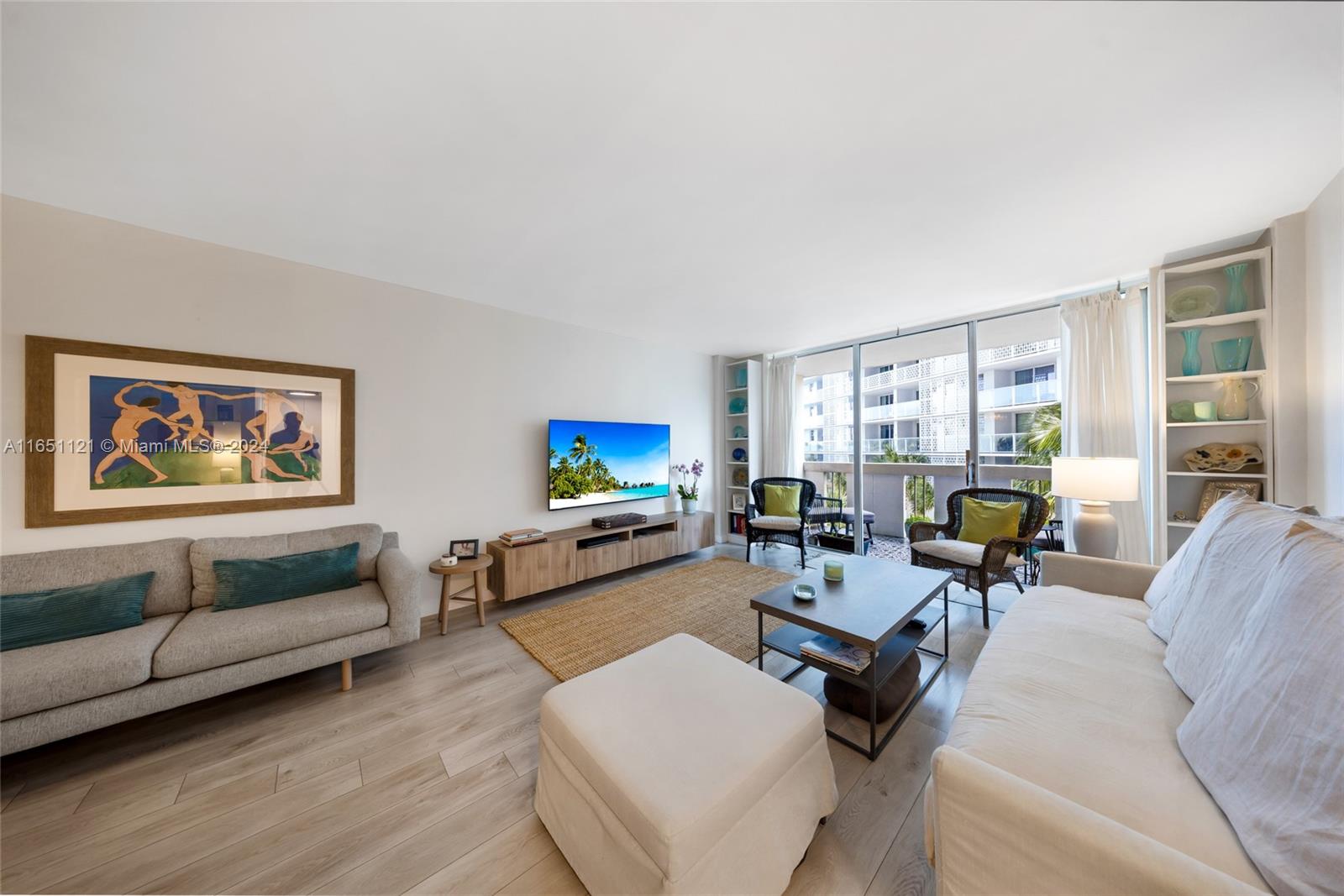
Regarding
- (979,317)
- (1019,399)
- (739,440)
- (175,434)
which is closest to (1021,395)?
(1019,399)

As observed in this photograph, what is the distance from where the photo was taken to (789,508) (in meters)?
4.43

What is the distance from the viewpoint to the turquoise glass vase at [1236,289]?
2436 millimetres

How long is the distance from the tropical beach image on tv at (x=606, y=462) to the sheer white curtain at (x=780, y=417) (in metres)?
1.32

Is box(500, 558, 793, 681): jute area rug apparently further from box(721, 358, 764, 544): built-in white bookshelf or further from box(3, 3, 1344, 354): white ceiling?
box(3, 3, 1344, 354): white ceiling

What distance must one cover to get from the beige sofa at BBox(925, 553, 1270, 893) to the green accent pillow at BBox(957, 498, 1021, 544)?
68.8 inches

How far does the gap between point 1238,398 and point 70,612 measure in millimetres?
5974

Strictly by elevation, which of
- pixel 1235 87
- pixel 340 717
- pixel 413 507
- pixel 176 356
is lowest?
pixel 340 717

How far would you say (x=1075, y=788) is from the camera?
94cm

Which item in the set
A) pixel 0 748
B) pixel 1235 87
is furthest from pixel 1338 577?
pixel 0 748

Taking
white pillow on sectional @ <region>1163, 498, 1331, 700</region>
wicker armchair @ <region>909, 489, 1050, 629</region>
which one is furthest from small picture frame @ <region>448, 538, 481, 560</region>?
white pillow on sectional @ <region>1163, 498, 1331, 700</region>

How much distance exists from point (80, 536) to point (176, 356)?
3.23 feet

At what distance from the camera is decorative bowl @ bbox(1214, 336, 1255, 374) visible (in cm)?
244

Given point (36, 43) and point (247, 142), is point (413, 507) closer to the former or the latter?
point (247, 142)

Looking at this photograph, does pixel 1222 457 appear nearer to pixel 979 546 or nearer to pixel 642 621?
pixel 979 546
